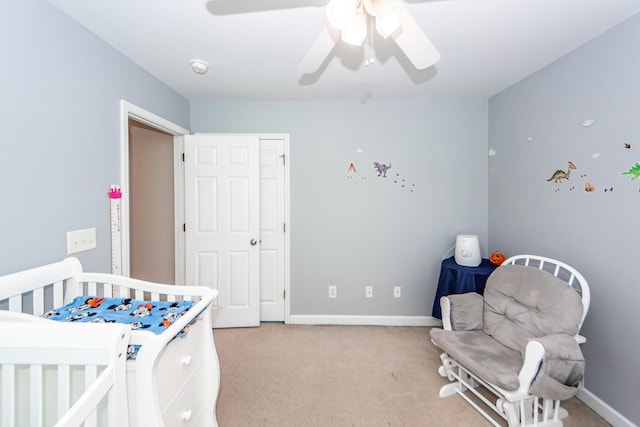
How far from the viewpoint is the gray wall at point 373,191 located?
280 cm

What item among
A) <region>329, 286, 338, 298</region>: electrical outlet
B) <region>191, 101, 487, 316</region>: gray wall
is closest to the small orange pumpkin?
<region>191, 101, 487, 316</region>: gray wall

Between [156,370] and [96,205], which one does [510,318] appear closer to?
[156,370]

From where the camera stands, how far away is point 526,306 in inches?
69.0

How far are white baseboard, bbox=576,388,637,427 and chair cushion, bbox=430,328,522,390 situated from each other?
0.63 metres

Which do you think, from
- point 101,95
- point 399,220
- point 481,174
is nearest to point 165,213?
point 101,95

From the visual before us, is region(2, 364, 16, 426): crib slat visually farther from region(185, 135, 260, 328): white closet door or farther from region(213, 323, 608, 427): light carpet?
region(185, 135, 260, 328): white closet door

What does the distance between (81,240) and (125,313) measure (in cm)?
70

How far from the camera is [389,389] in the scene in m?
1.91

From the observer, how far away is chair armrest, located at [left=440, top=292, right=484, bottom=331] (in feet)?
6.26

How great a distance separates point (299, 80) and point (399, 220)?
165cm

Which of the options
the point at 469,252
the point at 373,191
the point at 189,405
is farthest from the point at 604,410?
the point at 189,405

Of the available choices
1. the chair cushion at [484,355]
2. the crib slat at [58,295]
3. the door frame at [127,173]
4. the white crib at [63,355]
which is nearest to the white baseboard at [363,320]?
the chair cushion at [484,355]

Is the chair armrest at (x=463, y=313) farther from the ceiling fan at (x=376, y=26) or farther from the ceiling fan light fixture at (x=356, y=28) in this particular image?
the ceiling fan light fixture at (x=356, y=28)

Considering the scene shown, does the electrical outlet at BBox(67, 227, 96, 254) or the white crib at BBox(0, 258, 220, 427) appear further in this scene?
the electrical outlet at BBox(67, 227, 96, 254)
